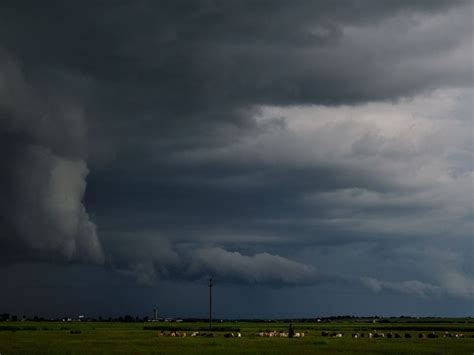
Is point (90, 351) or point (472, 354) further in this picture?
point (90, 351)

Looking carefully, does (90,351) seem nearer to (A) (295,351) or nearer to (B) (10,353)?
(B) (10,353)

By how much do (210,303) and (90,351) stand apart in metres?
88.7

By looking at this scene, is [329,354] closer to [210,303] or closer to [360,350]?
[360,350]

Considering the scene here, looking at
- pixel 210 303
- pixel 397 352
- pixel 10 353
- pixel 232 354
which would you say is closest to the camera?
pixel 10 353

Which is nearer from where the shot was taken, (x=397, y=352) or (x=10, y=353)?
(x=10, y=353)

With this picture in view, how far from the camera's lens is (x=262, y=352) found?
65.9m

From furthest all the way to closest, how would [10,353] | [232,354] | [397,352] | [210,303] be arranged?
[210,303] → [397,352] → [232,354] → [10,353]

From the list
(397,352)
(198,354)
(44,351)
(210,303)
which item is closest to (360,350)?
(397,352)

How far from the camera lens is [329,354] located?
65438 mm

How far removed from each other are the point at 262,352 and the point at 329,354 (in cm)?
656

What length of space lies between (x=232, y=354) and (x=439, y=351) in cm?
2248

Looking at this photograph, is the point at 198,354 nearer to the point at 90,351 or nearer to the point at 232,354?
the point at 232,354

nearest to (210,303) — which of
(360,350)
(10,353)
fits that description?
(360,350)

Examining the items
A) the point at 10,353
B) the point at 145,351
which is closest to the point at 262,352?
the point at 145,351
